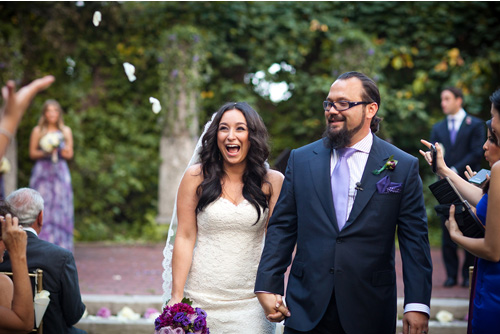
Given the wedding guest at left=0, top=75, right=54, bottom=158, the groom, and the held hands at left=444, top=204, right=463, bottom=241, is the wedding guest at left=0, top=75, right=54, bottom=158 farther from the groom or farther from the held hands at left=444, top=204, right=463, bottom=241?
the held hands at left=444, top=204, right=463, bottom=241

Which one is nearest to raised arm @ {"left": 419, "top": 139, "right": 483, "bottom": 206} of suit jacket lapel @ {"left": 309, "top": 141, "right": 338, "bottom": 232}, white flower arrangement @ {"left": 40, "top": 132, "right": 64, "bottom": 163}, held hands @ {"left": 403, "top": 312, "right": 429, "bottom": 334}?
suit jacket lapel @ {"left": 309, "top": 141, "right": 338, "bottom": 232}

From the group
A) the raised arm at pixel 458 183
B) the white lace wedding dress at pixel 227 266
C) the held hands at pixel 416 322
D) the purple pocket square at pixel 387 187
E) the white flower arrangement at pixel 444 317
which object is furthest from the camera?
the white flower arrangement at pixel 444 317

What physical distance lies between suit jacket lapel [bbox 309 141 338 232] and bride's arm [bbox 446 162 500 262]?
675 millimetres

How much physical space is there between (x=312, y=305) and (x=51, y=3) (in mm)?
10104

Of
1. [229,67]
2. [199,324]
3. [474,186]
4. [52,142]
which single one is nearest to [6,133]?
[199,324]

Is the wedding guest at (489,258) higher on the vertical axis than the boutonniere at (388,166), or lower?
lower

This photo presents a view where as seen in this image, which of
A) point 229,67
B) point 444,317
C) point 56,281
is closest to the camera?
point 56,281

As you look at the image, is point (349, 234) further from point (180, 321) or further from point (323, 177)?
point (180, 321)

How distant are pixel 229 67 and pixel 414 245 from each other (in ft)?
34.7

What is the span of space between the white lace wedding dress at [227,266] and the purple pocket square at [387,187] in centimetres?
98

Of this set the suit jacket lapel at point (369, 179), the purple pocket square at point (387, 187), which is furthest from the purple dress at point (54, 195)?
the purple pocket square at point (387, 187)

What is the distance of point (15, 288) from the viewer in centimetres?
331

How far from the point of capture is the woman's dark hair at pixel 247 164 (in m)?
4.07

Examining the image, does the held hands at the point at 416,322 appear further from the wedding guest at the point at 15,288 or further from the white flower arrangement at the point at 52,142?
the white flower arrangement at the point at 52,142
